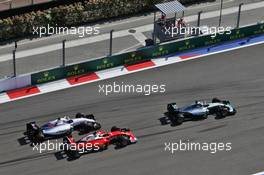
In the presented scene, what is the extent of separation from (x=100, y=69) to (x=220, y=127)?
1052 cm

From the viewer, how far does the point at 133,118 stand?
151 feet

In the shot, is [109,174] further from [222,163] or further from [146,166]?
[222,163]

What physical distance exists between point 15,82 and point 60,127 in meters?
6.58

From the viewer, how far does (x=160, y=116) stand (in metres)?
46.3

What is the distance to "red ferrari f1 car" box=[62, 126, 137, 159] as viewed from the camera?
4216 cm

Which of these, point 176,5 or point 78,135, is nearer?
point 78,135

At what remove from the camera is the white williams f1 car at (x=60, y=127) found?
43375mm

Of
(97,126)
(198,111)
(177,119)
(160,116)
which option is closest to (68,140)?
(97,126)

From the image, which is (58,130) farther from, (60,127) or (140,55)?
(140,55)

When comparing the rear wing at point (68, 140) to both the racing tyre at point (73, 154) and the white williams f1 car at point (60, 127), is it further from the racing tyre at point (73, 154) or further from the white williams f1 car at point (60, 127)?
the white williams f1 car at point (60, 127)

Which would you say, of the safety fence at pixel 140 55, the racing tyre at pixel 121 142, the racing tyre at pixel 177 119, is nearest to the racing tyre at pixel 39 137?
the racing tyre at pixel 121 142

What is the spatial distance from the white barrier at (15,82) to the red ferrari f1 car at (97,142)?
7.31 m

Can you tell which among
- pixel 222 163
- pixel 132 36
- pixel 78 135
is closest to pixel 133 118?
pixel 78 135

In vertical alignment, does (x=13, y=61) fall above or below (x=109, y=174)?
above
